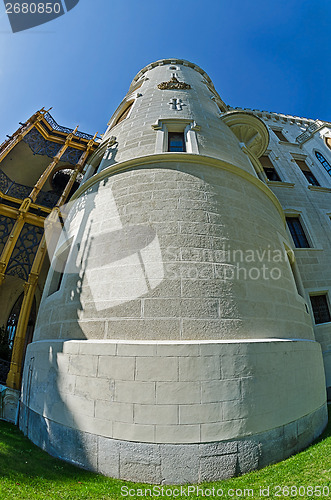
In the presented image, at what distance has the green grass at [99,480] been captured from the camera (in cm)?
352

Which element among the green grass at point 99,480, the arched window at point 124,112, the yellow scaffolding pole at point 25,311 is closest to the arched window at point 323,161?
the arched window at point 124,112

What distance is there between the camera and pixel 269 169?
18.6 meters

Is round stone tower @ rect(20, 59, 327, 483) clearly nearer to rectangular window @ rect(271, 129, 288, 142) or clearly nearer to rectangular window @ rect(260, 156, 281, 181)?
rectangular window @ rect(260, 156, 281, 181)

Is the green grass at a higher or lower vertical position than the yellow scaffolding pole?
lower

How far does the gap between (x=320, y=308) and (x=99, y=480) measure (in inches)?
459

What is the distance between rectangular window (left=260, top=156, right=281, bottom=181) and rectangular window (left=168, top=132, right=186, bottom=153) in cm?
1043

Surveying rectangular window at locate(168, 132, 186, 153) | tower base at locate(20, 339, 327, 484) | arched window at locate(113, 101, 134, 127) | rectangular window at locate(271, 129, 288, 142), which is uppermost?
rectangular window at locate(271, 129, 288, 142)

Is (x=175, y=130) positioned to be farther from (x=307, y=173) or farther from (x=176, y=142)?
(x=307, y=173)

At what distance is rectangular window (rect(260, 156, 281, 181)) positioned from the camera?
17906 mm

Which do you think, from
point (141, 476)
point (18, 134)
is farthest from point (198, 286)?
point (18, 134)

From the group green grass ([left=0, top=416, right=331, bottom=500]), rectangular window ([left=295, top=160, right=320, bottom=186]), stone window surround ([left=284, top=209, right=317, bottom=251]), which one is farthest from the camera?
rectangular window ([left=295, top=160, right=320, bottom=186])

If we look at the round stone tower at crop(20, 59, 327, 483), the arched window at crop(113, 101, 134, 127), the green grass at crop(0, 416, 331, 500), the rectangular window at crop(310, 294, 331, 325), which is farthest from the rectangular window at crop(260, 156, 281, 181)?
the green grass at crop(0, 416, 331, 500)

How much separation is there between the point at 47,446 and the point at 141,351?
301 centimetres

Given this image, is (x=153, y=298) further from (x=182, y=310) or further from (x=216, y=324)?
(x=216, y=324)
